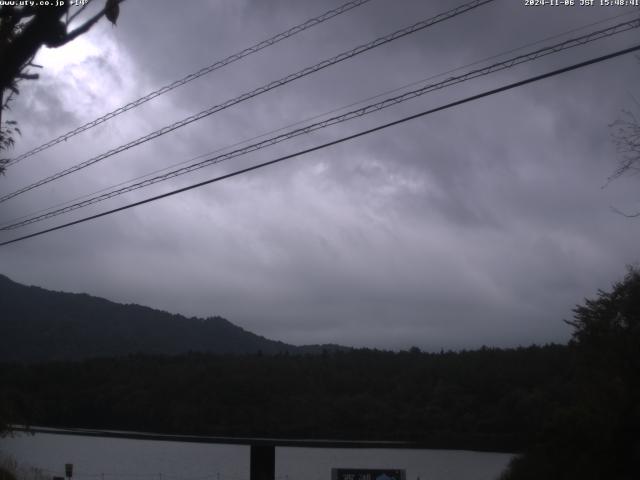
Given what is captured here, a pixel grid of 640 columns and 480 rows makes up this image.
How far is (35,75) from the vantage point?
28.5ft

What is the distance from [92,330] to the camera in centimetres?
15000

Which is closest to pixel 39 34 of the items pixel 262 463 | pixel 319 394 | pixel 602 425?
pixel 602 425

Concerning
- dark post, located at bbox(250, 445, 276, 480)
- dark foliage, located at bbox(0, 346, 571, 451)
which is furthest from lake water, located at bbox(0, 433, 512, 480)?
dark post, located at bbox(250, 445, 276, 480)

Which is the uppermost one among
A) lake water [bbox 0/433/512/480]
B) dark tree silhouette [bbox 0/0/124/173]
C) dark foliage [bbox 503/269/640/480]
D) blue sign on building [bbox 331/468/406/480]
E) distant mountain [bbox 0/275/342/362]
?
distant mountain [bbox 0/275/342/362]

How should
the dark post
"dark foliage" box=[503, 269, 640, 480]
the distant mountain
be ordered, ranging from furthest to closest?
the distant mountain, the dark post, "dark foliage" box=[503, 269, 640, 480]

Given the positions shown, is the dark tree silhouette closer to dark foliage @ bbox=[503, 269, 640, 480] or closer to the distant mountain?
dark foliage @ bbox=[503, 269, 640, 480]

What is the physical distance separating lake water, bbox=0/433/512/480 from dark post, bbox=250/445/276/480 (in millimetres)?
14609

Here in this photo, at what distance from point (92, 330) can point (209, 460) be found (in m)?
99.2

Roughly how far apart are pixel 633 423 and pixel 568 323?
74.1 ft

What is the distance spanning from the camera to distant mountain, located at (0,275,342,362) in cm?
12825

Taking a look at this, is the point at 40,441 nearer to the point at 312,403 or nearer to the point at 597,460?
the point at 312,403

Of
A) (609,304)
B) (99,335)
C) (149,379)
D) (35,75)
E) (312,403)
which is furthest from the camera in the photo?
(99,335)

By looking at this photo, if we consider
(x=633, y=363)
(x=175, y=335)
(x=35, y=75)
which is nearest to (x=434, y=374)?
(x=633, y=363)

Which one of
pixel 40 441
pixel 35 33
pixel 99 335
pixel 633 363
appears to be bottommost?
pixel 40 441
